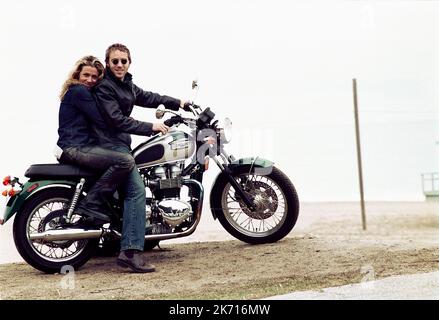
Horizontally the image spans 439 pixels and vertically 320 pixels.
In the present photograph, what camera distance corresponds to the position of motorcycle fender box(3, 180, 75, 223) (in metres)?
6.31

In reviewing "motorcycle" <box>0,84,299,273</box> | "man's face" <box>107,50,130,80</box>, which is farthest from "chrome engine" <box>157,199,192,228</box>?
"man's face" <box>107,50,130,80</box>

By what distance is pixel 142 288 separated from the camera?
574 centimetres

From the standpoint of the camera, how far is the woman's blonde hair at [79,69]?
6.38 meters

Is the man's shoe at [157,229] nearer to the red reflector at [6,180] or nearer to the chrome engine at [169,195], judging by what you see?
the chrome engine at [169,195]

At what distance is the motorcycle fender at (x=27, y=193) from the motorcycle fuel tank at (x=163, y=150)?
69cm

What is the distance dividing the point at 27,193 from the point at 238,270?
1.99 m

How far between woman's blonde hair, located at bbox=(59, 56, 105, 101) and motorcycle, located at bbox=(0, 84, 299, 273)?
0.64 meters

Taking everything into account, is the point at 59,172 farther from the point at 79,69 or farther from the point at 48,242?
the point at 79,69

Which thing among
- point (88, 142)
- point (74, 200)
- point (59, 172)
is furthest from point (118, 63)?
point (74, 200)

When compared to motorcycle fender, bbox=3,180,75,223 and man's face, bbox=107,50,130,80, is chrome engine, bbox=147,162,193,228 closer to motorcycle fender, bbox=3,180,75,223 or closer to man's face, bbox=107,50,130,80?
motorcycle fender, bbox=3,180,75,223

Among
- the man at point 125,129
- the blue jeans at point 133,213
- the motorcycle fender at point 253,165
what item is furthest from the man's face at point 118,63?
the motorcycle fender at point 253,165

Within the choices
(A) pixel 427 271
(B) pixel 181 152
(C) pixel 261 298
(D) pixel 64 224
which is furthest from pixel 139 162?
(A) pixel 427 271
